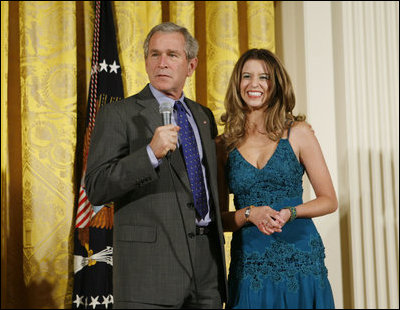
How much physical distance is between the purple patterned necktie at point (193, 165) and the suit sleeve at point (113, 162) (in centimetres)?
22

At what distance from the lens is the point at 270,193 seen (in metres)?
2.34

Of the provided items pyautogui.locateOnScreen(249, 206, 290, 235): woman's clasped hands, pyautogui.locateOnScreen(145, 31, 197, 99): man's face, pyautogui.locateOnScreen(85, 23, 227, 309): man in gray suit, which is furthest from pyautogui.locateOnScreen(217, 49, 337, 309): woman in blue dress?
pyautogui.locateOnScreen(145, 31, 197, 99): man's face

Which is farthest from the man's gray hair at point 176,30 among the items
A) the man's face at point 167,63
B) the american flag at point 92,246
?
the american flag at point 92,246

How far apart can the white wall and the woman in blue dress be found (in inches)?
53.4

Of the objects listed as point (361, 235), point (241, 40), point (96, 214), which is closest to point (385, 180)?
point (361, 235)

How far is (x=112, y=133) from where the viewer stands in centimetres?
204

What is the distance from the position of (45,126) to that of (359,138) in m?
2.19

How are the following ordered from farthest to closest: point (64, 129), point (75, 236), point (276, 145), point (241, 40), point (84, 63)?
point (241, 40), point (84, 63), point (64, 129), point (75, 236), point (276, 145)

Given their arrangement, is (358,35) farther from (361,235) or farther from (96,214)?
(96,214)

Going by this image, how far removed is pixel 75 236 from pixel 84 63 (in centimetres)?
127

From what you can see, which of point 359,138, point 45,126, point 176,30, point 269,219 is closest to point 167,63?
point 176,30

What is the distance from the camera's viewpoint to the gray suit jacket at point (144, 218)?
200 centimetres

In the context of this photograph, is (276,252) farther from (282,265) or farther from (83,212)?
(83,212)

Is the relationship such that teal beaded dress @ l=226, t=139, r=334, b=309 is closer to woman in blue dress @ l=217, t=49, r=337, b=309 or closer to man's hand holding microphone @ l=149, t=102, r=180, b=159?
woman in blue dress @ l=217, t=49, r=337, b=309
